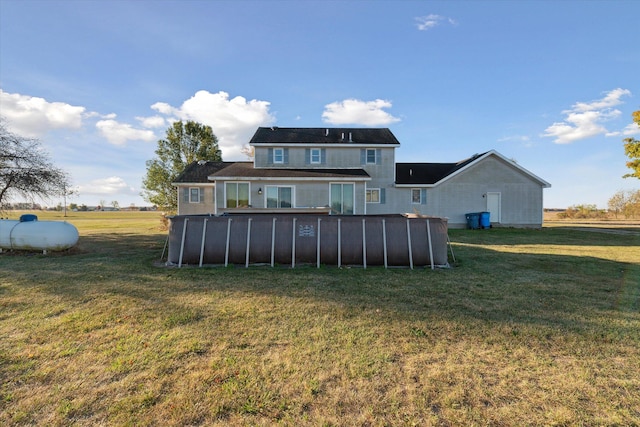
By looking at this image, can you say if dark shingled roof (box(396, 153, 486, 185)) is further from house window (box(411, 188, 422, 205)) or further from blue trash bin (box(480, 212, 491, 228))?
blue trash bin (box(480, 212, 491, 228))

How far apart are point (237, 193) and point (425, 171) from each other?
15.5 m

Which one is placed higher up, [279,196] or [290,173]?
[290,173]

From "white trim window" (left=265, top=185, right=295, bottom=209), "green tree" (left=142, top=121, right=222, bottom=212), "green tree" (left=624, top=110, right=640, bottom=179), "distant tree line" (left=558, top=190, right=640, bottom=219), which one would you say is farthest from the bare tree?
"distant tree line" (left=558, top=190, right=640, bottom=219)

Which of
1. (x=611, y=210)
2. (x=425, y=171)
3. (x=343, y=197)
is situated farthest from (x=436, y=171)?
(x=611, y=210)

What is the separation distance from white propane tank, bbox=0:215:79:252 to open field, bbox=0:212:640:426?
4325 mm

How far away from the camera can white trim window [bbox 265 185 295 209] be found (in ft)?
63.4

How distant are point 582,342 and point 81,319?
7.37 metres

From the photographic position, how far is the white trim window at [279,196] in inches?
760

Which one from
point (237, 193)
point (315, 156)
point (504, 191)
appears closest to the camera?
point (237, 193)

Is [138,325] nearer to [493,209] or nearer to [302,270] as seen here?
[302,270]

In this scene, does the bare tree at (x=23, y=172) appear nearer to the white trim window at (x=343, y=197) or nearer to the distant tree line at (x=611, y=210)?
the white trim window at (x=343, y=197)

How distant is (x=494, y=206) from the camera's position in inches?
880

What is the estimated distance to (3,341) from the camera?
4.08 meters

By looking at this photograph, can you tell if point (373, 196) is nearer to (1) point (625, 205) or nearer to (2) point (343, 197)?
(2) point (343, 197)
